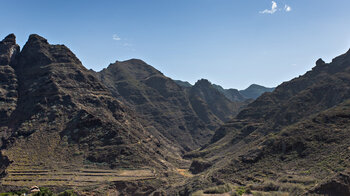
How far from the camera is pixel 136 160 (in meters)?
→ 86.3

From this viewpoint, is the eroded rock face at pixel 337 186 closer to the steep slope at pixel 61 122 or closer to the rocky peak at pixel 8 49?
the steep slope at pixel 61 122

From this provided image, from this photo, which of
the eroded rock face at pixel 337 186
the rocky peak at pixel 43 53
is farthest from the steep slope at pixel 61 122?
the eroded rock face at pixel 337 186

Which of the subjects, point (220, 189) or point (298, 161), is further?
point (298, 161)

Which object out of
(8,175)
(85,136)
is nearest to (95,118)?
(85,136)

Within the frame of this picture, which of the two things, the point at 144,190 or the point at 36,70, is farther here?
the point at 36,70

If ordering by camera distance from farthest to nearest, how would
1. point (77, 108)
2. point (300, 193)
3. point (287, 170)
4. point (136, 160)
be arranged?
point (77, 108)
point (136, 160)
point (287, 170)
point (300, 193)

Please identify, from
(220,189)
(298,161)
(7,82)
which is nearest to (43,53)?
(7,82)

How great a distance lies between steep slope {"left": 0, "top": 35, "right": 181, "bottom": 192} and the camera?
82000 mm

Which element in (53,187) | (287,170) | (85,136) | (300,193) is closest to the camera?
(300,193)

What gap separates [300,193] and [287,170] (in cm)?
1175

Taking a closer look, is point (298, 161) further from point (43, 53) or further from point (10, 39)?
point (10, 39)

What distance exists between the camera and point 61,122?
96.3m

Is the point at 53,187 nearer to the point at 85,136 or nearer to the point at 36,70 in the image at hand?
the point at 85,136

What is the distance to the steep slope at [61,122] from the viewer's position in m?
82.0
